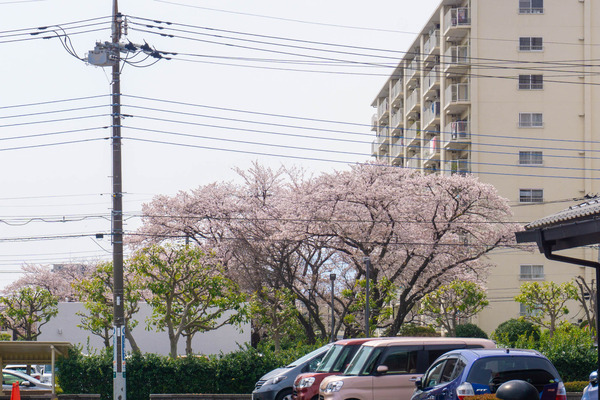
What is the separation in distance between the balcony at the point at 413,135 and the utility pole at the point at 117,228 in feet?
149

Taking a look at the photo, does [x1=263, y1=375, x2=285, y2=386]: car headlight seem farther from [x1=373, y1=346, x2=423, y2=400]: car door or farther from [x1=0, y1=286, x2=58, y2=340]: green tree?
[x1=0, y1=286, x2=58, y2=340]: green tree

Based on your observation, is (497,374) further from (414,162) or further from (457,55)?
(414,162)

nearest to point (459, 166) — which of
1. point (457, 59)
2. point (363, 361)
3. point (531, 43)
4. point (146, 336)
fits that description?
point (457, 59)

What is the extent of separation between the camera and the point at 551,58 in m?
56.2

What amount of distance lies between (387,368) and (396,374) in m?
0.29

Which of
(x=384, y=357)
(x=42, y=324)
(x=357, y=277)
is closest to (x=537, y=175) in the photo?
(x=357, y=277)

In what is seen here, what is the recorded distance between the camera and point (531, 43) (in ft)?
185

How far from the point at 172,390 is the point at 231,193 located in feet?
79.0

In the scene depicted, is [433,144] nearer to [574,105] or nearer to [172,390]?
[574,105]

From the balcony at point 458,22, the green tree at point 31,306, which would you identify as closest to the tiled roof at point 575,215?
the green tree at point 31,306

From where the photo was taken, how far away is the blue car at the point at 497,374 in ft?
41.1

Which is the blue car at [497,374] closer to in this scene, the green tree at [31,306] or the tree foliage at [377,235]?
the tree foliage at [377,235]

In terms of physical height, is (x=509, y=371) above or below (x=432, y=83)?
below

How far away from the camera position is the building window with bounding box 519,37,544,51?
185ft
